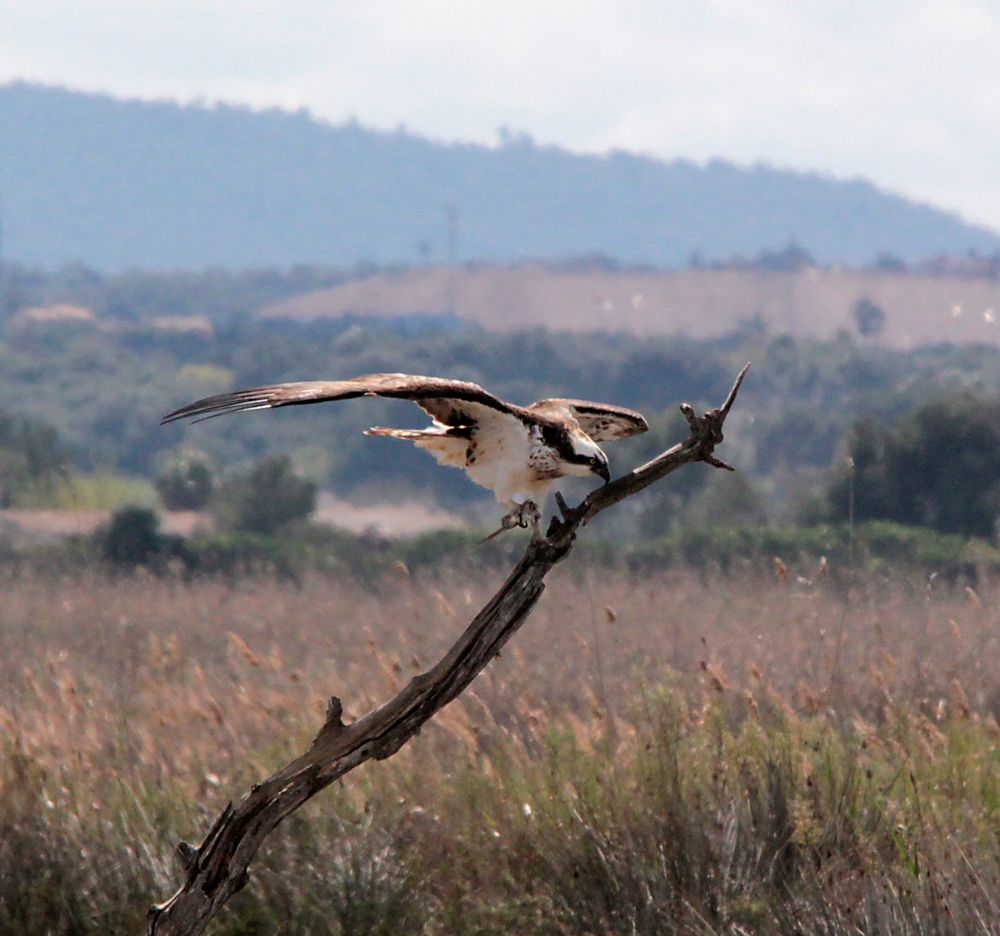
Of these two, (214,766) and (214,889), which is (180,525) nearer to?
(214,766)

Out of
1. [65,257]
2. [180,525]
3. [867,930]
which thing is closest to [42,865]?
[867,930]

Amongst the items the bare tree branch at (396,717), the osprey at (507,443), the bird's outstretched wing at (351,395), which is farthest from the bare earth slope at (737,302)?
the bird's outstretched wing at (351,395)

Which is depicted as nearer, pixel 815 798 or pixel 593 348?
pixel 815 798

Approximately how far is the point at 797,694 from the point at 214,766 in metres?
3.14

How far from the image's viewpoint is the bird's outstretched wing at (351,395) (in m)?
4.56

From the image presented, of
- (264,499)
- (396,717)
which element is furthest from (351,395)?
(264,499)

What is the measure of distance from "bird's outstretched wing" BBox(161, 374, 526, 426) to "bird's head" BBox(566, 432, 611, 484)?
20 cm

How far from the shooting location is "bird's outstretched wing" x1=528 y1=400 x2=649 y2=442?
5.77 metres

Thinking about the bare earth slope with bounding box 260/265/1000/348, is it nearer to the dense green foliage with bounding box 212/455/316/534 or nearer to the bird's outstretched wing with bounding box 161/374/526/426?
the dense green foliage with bounding box 212/455/316/534

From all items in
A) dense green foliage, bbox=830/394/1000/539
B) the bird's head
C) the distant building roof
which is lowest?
the distant building roof

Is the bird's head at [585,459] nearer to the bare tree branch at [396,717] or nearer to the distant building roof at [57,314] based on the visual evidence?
the bare tree branch at [396,717]

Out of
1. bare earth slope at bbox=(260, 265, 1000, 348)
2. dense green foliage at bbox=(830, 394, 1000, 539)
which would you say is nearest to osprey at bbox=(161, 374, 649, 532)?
dense green foliage at bbox=(830, 394, 1000, 539)

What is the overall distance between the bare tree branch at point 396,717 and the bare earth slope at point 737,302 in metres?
72.5

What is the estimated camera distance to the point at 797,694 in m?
8.73
